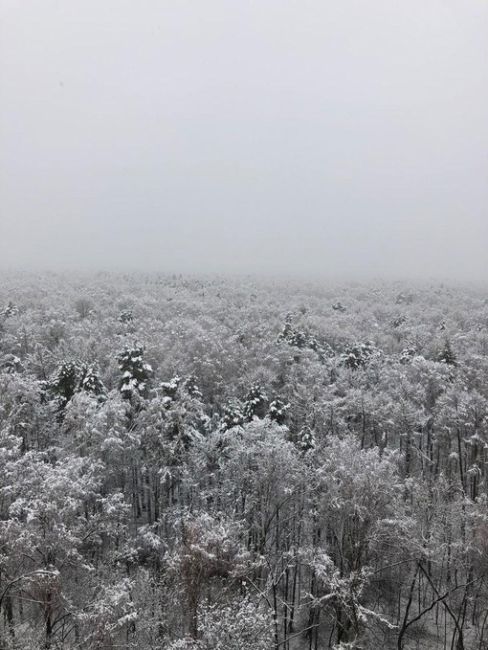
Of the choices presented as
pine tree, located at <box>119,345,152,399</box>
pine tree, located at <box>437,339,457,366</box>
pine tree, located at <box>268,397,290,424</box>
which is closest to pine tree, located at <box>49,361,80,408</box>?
pine tree, located at <box>119,345,152,399</box>

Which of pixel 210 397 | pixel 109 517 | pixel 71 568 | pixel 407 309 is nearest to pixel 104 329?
pixel 210 397

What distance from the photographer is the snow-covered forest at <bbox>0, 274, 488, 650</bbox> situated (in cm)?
2081

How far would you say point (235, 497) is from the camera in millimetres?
31594

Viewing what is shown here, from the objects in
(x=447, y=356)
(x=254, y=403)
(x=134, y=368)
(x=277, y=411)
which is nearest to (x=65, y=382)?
(x=134, y=368)

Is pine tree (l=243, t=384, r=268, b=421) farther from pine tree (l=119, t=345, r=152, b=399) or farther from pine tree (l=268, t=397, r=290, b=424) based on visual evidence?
pine tree (l=119, t=345, r=152, b=399)

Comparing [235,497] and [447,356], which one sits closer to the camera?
[235,497]

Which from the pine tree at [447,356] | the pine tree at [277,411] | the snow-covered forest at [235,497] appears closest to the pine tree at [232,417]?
the snow-covered forest at [235,497]

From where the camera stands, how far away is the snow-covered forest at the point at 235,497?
68.3ft

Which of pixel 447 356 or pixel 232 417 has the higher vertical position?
pixel 447 356

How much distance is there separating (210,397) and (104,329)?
20.1 m

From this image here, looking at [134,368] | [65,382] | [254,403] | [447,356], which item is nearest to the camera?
[65,382]

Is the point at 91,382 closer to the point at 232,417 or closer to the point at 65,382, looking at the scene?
the point at 65,382

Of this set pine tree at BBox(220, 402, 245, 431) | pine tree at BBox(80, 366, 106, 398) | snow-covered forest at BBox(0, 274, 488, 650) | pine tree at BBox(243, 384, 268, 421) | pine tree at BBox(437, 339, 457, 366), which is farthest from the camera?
pine tree at BBox(437, 339, 457, 366)

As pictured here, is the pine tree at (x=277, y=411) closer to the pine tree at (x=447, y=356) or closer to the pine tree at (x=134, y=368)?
the pine tree at (x=134, y=368)
